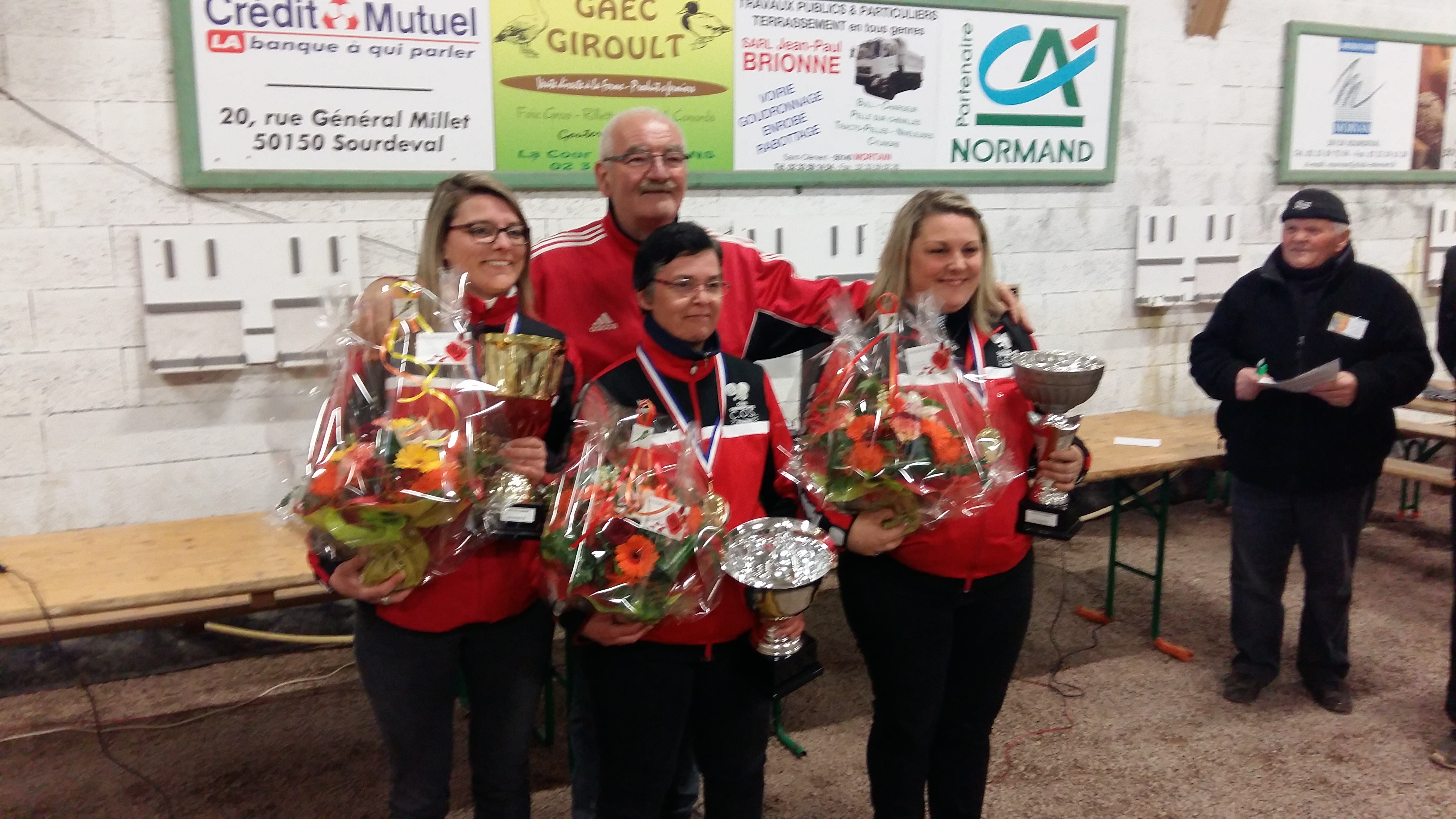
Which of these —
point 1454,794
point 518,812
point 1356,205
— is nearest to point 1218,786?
point 1454,794

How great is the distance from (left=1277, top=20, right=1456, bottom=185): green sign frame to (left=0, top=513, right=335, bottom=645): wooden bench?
514 cm

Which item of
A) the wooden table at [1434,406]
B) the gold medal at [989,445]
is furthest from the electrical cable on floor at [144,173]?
the wooden table at [1434,406]

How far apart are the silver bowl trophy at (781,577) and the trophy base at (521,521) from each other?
333 mm

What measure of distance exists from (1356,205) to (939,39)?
2.97 meters

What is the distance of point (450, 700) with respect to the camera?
177 centimetres

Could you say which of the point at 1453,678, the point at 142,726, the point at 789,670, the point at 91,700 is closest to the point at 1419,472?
the point at 1453,678

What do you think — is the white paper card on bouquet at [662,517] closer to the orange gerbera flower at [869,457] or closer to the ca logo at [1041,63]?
the orange gerbera flower at [869,457]

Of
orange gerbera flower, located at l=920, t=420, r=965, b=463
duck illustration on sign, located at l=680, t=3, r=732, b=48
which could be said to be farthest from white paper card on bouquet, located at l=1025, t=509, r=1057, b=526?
duck illustration on sign, located at l=680, t=3, r=732, b=48

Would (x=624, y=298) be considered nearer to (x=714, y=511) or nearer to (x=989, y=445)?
(x=714, y=511)

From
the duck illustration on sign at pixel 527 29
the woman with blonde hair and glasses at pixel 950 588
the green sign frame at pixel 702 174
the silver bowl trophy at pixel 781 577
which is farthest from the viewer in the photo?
the duck illustration on sign at pixel 527 29

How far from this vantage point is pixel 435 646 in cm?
170

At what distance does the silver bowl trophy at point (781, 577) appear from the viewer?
1572 millimetres

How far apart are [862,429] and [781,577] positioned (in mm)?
312

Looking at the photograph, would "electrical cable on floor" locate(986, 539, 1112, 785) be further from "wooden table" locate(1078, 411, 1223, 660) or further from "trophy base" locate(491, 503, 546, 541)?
"trophy base" locate(491, 503, 546, 541)
